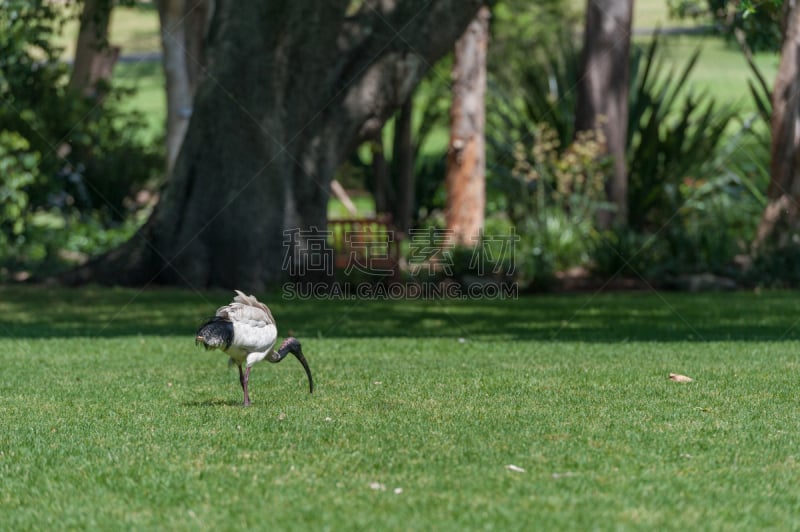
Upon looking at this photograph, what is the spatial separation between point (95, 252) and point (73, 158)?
Answer: 2711mm

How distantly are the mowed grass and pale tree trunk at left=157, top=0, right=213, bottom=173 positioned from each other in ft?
26.3

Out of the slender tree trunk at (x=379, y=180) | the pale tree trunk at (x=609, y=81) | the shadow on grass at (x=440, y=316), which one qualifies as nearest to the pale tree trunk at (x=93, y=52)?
the slender tree trunk at (x=379, y=180)

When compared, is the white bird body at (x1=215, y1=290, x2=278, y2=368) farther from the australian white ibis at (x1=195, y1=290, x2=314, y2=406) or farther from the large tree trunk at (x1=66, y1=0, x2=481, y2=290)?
the large tree trunk at (x1=66, y1=0, x2=481, y2=290)

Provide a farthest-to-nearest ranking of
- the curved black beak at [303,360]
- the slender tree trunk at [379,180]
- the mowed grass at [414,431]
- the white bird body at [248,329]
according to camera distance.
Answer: the slender tree trunk at [379,180] → the curved black beak at [303,360] → the white bird body at [248,329] → the mowed grass at [414,431]

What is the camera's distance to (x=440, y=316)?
13867mm

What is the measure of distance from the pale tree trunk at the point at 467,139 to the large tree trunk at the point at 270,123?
468 cm

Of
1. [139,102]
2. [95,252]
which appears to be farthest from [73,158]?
[139,102]

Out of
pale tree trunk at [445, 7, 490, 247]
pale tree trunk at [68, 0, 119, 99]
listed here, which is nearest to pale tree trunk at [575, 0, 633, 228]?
pale tree trunk at [445, 7, 490, 247]

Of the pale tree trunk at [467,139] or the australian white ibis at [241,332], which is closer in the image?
the australian white ibis at [241,332]

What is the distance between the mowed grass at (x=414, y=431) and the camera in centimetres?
538

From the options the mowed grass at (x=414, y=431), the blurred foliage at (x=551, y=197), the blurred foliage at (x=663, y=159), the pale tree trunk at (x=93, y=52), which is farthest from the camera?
the pale tree trunk at (x=93, y=52)

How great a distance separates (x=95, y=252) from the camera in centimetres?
1994

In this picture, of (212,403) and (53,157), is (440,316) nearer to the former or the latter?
(212,403)

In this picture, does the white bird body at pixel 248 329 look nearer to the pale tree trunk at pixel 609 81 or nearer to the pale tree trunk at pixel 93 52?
the pale tree trunk at pixel 609 81
